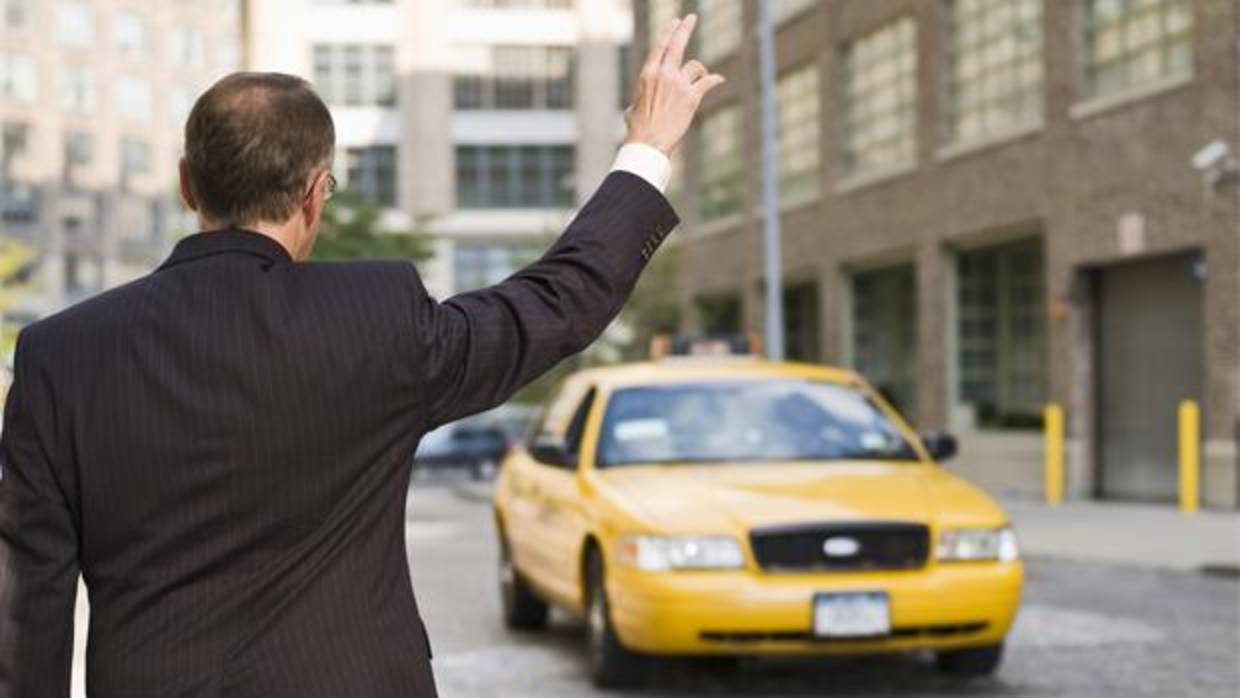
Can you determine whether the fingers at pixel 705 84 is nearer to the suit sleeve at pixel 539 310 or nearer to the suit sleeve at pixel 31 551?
the suit sleeve at pixel 539 310

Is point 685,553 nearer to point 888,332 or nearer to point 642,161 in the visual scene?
point 642,161

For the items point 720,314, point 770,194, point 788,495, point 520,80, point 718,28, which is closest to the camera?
point 788,495

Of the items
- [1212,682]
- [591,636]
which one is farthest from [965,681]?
[591,636]

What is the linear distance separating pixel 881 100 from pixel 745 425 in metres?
24.4

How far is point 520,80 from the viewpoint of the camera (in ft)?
226

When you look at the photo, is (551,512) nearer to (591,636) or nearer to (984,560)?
(591,636)

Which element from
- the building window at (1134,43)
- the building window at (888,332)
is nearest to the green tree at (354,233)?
the building window at (888,332)

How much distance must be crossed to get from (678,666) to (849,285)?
86.7ft

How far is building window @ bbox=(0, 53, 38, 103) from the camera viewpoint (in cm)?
8981

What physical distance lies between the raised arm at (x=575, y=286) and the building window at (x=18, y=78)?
91.4m

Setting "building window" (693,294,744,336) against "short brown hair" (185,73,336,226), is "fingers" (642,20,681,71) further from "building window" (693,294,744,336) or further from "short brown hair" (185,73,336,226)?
"building window" (693,294,744,336)

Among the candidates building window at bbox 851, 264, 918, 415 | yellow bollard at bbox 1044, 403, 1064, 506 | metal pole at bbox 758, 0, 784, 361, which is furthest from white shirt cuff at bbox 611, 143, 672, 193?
building window at bbox 851, 264, 918, 415

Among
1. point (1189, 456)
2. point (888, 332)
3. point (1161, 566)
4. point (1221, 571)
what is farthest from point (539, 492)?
point (888, 332)

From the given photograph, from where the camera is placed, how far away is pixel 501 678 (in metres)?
9.38
